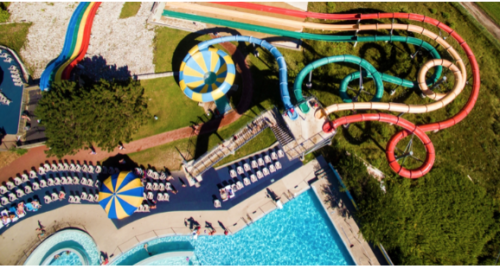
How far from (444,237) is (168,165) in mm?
26890

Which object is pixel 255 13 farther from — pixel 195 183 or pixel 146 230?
pixel 146 230

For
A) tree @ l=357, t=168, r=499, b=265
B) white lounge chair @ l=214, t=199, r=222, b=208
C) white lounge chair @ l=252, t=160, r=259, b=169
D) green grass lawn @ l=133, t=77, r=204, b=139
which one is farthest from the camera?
green grass lawn @ l=133, t=77, r=204, b=139

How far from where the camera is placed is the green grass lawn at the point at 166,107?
89.0 ft

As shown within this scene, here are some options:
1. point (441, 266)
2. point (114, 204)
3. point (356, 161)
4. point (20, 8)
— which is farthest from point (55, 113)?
point (441, 266)

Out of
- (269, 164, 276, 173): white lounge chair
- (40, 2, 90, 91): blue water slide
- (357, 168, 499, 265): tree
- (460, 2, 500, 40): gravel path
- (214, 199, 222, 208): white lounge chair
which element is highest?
(40, 2, 90, 91): blue water slide

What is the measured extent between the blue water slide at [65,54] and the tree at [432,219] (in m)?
34.1

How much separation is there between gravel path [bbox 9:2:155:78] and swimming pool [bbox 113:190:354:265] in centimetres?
1915

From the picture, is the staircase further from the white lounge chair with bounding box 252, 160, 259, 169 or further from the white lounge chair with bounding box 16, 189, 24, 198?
the white lounge chair with bounding box 16, 189, 24, 198

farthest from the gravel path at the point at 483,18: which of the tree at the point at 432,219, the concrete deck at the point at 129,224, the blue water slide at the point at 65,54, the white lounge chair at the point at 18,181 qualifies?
the white lounge chair at the point at 18,181

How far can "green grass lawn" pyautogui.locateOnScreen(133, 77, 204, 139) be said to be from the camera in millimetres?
27141

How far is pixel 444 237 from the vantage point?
23.1 m

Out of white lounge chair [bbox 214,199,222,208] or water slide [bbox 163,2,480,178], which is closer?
water slide [bbox 163,2,480,178]

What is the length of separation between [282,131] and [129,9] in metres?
24.7

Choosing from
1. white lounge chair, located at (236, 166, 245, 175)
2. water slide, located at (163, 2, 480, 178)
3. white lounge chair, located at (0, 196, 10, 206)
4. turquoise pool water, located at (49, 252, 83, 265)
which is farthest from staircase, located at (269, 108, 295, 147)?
white lounge chair, located at (0, 196, 10, 206)
